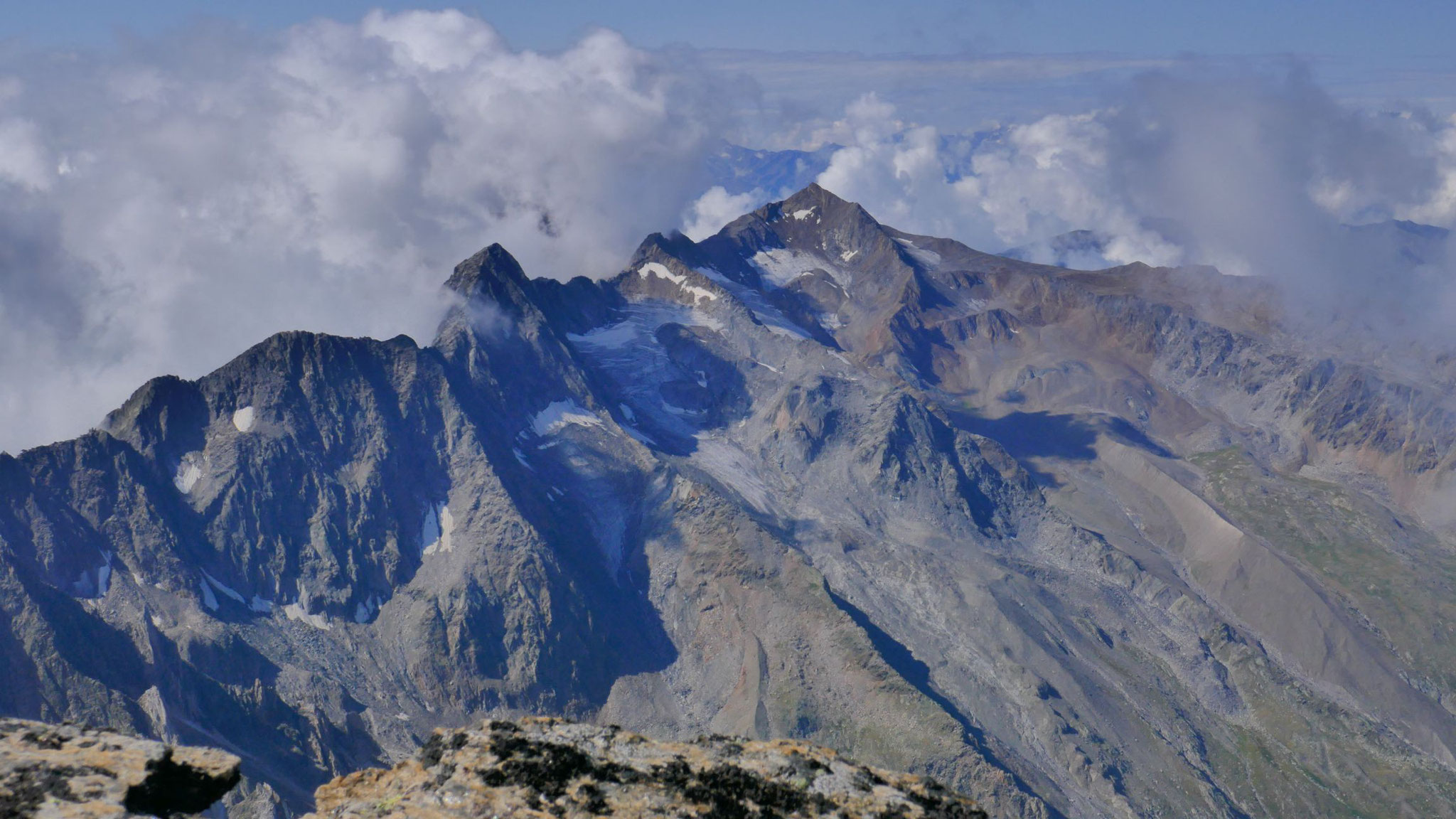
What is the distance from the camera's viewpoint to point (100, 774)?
83.7 ft

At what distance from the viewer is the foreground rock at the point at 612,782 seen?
2816 centimetres

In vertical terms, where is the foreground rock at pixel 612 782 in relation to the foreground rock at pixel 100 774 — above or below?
below

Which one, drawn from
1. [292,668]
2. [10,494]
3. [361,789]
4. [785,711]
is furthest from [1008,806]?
[10,494]

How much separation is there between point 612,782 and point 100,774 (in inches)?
518

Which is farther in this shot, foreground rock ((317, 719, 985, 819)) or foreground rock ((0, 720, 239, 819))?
foreground rock ((317, 719, 985, 819))

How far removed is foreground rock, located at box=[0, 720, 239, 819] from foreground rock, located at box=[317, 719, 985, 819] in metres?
3.15

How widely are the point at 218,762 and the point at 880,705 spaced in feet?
572

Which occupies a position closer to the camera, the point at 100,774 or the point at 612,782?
the point at 100,774

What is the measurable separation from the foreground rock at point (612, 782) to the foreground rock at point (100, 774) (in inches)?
124

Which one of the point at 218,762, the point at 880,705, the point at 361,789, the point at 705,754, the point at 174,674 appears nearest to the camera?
the point at 218,762

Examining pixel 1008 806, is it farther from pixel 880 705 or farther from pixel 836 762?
pixel 836 762

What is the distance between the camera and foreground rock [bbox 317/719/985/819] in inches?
1109

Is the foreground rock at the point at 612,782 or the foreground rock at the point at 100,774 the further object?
the foreground rock at the point at 612,782

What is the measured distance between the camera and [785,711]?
194875 mm
